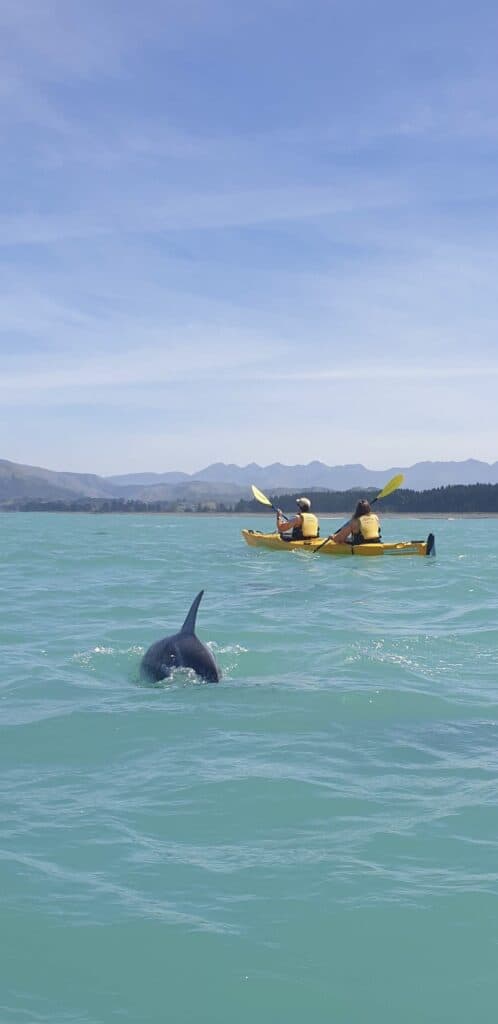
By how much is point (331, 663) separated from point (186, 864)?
21.4ft

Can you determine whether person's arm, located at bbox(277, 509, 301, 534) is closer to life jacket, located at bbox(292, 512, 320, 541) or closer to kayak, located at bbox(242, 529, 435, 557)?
life jacket, located at bbox(292, 512, 320, 541)

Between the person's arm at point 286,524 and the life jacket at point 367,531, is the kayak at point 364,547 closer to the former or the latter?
the life jacket at point 367,531

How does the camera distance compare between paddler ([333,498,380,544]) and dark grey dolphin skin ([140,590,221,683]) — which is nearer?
dark grey dolphin skin ([140,590,221,683])

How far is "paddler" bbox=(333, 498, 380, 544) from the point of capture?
93.9 feet

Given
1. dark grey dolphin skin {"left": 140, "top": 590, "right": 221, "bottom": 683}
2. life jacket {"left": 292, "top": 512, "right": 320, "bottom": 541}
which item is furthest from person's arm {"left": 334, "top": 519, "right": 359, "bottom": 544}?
dark grey dolphin skin {"left": 140, "top": 590, "right": 221, "bottom": 683}

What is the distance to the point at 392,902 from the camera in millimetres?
5156

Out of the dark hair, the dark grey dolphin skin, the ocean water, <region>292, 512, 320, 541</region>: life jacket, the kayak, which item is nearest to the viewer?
the ocean water

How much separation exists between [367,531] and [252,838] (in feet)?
75.6

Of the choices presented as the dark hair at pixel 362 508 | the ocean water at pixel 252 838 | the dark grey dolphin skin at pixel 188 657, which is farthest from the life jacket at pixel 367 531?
the dark grey dolphin skin at pixel 188 657

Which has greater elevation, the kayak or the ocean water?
the kayak

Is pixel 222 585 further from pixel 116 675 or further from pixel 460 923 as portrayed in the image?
pixel 460 923

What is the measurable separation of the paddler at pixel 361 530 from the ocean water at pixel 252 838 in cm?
1547

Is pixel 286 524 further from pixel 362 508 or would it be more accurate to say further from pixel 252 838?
pixel 252 838

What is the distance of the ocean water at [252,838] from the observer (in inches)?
176
